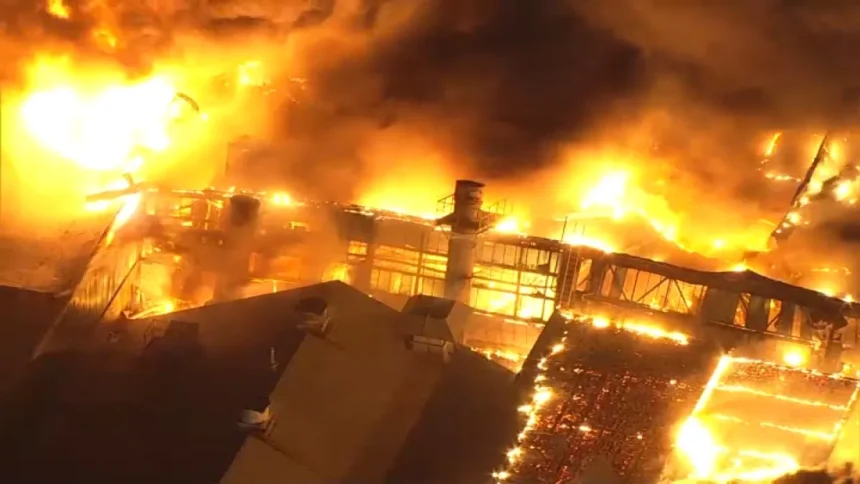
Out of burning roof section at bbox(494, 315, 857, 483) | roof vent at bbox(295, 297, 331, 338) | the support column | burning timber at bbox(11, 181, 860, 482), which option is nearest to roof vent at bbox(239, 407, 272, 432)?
roof vent at bbox(295, 297, 331, 338)

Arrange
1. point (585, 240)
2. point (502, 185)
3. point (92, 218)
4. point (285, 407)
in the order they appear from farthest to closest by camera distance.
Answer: point (502, 185) → point (585, 240) → point (92, 218) → point (285, 407)

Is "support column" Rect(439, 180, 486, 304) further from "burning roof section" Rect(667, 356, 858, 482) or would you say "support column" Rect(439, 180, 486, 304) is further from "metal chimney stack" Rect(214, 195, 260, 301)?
"burning roof section" Rect(667, 356, 858, 482)

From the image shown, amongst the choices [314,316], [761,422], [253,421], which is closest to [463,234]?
[314,316]

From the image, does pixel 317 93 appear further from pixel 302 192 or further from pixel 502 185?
pixel 502 185

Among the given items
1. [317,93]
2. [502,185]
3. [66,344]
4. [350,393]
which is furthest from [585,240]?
[66,344]

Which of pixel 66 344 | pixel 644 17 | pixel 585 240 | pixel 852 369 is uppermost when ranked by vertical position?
pixel 644 17

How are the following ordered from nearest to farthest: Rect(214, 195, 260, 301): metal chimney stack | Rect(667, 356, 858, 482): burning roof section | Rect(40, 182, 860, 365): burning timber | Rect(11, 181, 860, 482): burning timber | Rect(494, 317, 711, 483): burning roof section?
1. Rect(494, 317, 711, 483): burning roof section
2. Rect(667, 356, 858, 482): burning roof section
3. Rect(11, 181, 860, 482): burning timber
4. Rect(40, 182, 860, 365): burning timber
5. Rect(214, 195, 260, 301): metal chimney stack
